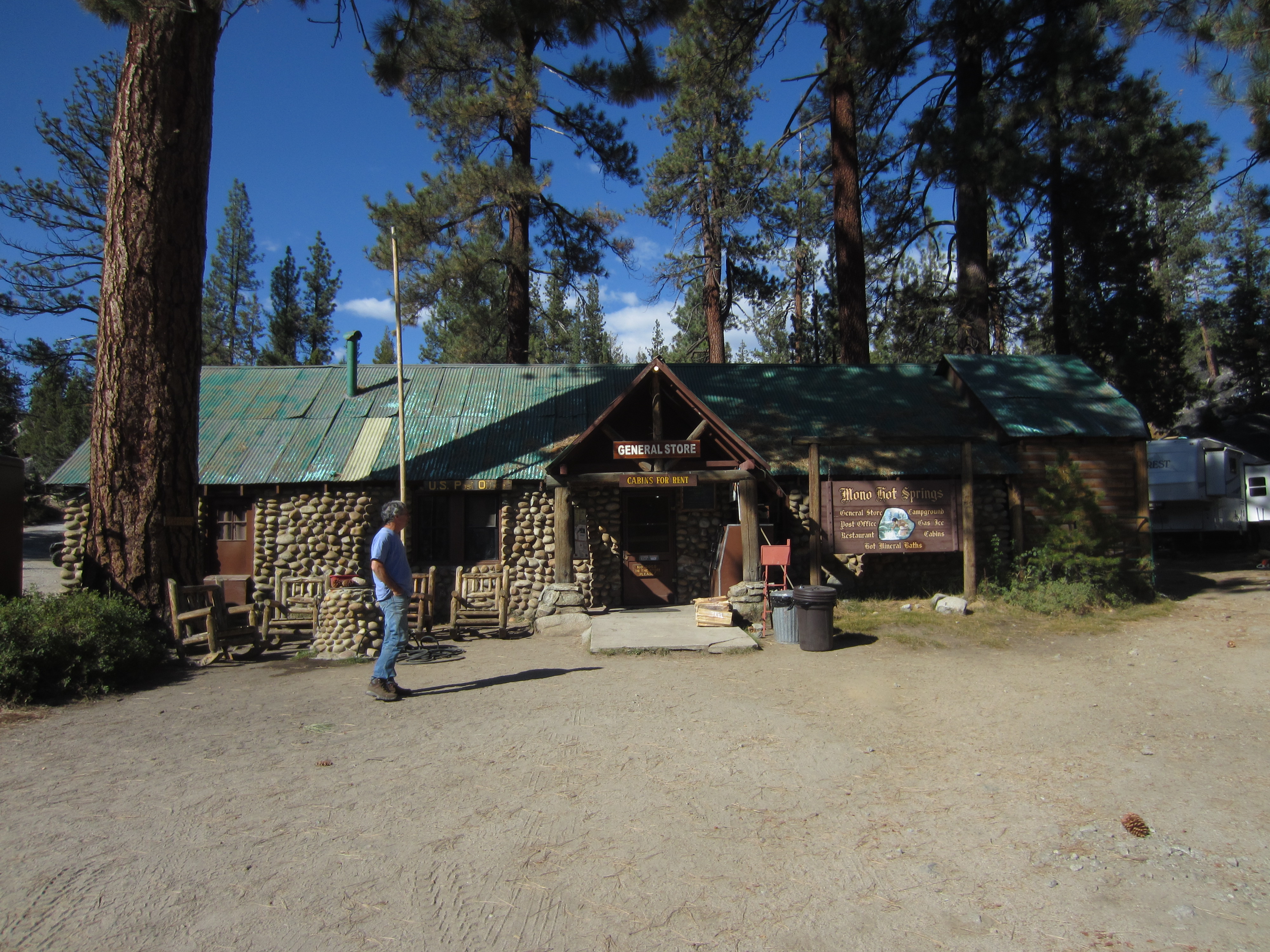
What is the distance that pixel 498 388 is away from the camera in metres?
16.3

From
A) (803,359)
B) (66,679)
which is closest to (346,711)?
(66,679)

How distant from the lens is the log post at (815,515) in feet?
41.4

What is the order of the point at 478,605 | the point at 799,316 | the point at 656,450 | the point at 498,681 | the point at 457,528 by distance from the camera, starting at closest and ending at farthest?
the point at 498,681
the point at 656,450
the point at 478,605
the point at 457,528
the point at 799,316

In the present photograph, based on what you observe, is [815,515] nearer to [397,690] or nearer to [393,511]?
[393,511]

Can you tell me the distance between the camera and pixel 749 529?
1208 cm

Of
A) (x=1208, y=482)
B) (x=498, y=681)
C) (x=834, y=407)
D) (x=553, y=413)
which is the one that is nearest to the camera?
(x=498, y=681)

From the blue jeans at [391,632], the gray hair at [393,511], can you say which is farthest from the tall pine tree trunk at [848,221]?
the blue jeans at [391,632]

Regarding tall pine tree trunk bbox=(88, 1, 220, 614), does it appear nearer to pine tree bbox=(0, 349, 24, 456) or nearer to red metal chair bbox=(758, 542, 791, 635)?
red metal chair bbox=(758, 542, 791, 635)

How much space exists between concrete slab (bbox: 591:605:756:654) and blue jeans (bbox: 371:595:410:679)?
317 centimetres

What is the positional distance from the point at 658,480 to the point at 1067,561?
715 cm

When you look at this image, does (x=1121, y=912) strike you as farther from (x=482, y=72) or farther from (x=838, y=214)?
(x=482, y=72)

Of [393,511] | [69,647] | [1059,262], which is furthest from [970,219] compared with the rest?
[69,647]

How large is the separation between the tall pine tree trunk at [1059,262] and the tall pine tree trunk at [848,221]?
18.4 feet

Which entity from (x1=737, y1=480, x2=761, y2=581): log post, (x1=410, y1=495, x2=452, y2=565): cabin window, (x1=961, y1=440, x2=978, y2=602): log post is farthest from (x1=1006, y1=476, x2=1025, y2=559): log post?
(x1=410, y1=495, x2=452, y2=565): cabin window
